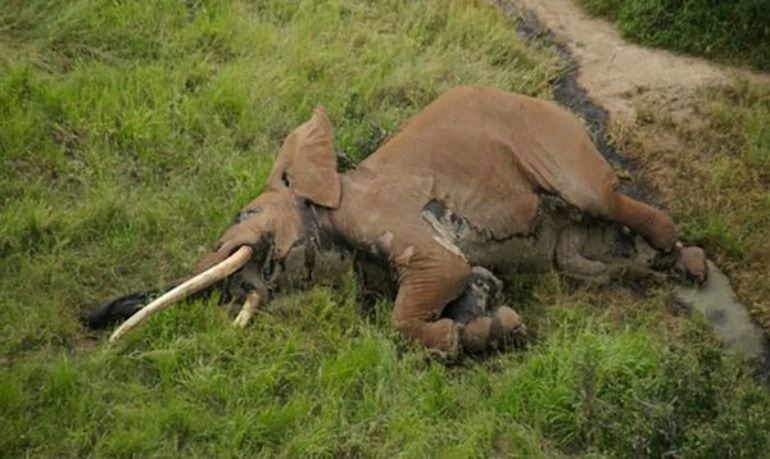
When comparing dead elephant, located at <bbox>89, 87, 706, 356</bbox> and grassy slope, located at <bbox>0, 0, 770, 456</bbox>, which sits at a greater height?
dead elephant, located at <bbox>89, 87, 706, 356</bbox>

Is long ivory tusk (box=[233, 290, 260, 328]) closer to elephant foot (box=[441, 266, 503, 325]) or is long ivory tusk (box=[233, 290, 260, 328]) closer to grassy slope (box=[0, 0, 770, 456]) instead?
grassy slope (box=[0, 0, 770, 456])

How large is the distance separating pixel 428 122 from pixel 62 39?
9.57 ft

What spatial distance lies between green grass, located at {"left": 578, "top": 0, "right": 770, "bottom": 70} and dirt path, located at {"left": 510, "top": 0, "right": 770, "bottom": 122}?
97mm

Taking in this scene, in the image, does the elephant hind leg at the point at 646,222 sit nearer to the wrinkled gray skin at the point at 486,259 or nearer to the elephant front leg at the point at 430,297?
the wrinkled gray skin at the point at 486,259

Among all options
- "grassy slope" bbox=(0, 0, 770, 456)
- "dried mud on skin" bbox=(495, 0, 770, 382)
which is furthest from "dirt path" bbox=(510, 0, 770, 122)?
"grassy slope" bbox=(0, 0, 770, 456)

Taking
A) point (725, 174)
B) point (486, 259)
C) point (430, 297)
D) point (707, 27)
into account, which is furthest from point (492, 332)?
point (707, 27)

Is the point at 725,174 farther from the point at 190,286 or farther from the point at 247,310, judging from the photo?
the point at 190,286

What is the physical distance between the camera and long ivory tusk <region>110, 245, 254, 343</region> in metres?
6.04

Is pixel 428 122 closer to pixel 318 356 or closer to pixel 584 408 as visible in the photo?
pixel 318 356

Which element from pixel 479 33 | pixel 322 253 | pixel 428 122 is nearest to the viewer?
pixel 322 253

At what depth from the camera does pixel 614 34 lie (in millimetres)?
9680

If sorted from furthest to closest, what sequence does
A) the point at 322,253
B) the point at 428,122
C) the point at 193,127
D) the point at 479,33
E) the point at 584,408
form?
the point at 479,33 → the point at 193,127 → the point at 428,122 → the point at 322,253 → the point at 584,408

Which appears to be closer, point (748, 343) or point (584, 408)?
point (584, 408)

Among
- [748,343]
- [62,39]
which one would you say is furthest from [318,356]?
[62,39]
